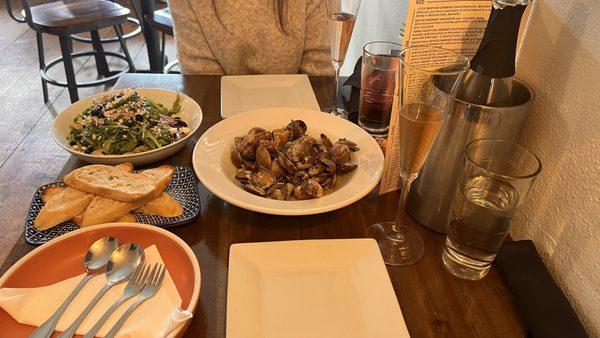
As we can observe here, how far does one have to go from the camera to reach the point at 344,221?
2.72ft

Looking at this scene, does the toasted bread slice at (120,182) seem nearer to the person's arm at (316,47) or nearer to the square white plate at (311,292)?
the square white plate at (311,292)

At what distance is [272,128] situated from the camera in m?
1.01

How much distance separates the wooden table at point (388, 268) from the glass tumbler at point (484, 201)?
43mm

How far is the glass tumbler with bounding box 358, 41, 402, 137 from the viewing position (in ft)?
3.32

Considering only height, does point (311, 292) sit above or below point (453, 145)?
below

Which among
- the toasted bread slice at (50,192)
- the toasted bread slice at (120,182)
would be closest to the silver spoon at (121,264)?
the toasted bread slice at (120,182)

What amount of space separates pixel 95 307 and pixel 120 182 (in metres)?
0.27

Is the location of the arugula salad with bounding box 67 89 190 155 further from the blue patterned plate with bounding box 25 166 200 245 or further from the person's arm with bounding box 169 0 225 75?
the person's arm with bounding box 169 0 225 75

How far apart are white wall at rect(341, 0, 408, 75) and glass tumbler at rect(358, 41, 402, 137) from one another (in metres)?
0.70

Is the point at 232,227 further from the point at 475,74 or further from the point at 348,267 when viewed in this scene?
the point at 475,74

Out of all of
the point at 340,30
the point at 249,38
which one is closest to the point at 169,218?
the point at 340,30

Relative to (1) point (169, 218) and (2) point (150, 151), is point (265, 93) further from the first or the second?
(1) point (169, 218)

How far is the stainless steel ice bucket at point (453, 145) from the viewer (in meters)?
0.67

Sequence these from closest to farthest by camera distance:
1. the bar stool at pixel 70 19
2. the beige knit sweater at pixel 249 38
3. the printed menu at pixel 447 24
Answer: the printed menu at pixel 447 24 → the beige knit sweater at pixel 249 38 → the bar stool at pixel 70 19
